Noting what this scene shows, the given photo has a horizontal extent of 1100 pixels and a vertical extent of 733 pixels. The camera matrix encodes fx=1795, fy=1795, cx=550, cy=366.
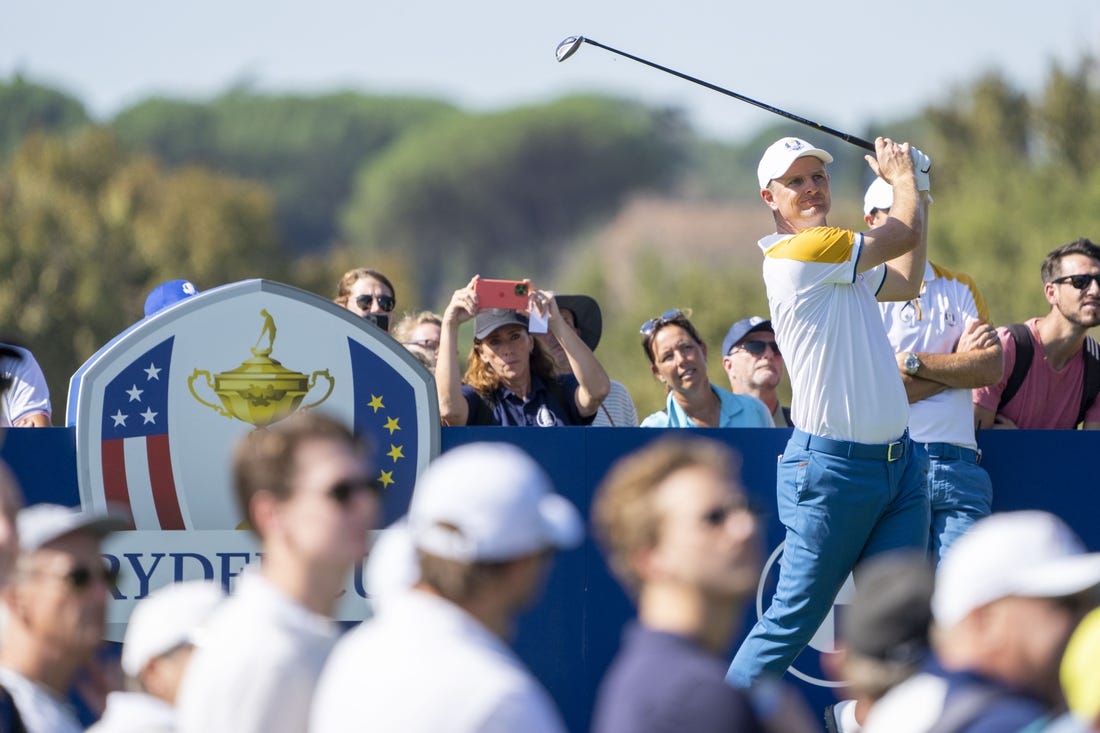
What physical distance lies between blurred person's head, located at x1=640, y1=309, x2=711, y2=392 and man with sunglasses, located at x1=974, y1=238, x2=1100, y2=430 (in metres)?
1.13

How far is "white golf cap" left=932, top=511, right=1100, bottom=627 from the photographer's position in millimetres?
3355

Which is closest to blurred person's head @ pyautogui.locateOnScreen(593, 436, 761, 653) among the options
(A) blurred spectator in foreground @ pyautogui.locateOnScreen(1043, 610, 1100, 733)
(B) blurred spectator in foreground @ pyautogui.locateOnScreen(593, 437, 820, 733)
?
(B) blurred spectator in foreground @ pyautogui.locateOnScreen(593, 437, 820, 733)

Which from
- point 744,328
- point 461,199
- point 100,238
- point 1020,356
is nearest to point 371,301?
point 744,328

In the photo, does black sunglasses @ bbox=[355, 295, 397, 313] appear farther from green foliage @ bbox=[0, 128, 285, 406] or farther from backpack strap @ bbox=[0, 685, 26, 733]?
green foliage @ bbox=[0, 128, 285, 406]

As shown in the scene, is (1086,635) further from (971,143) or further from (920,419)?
(971,143)

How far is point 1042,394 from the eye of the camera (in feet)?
23.4

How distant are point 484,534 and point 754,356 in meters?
5.01

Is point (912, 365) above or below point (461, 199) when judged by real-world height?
below

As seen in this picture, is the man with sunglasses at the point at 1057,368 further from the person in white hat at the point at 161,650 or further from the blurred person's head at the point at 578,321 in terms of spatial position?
the person in white hat at the point at 161,650

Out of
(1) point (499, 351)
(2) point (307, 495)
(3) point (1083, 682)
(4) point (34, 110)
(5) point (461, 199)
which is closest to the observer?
(3) point (1083, 682)

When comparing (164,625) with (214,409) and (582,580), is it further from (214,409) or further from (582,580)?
(582,580)

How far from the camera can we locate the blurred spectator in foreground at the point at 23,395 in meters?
6.91

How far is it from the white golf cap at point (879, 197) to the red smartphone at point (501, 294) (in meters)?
1.38

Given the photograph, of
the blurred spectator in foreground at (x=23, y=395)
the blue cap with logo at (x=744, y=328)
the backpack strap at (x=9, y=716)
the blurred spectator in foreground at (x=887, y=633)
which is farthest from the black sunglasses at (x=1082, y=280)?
the backpack strap at (x=9, y=716)
